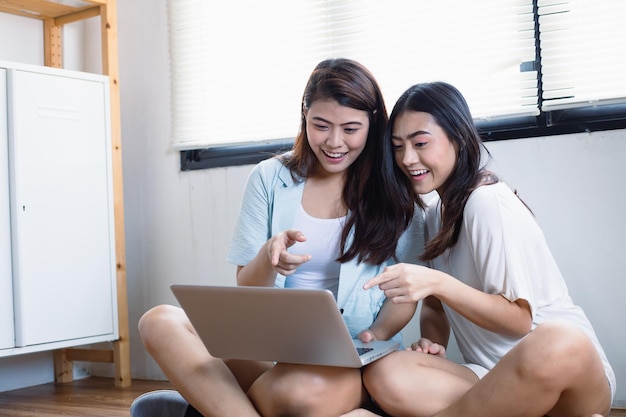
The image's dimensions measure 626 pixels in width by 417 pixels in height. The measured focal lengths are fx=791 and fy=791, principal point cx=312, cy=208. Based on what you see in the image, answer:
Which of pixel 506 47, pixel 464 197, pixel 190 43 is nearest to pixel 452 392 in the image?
pixel 464 197

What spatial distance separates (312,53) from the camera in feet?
8.84

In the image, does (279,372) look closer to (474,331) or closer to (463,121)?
(474,331)

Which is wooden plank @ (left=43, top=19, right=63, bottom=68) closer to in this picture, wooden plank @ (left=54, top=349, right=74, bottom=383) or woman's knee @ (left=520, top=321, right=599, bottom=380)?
wooden plank @ (left=54, top=349, right=74, bottom=383)

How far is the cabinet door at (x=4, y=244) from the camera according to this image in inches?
101

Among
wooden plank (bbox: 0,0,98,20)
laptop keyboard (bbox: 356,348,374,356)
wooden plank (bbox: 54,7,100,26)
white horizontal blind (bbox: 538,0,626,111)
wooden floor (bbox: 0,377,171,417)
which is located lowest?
wooden floor (bbox: 0,377,171,417)

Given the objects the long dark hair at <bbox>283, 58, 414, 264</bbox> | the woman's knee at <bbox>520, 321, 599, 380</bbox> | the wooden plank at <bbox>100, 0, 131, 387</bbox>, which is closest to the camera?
the woman's knee at <bbox>520, 321, 599, 380</bbox>

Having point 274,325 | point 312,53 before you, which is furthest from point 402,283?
point 312,53

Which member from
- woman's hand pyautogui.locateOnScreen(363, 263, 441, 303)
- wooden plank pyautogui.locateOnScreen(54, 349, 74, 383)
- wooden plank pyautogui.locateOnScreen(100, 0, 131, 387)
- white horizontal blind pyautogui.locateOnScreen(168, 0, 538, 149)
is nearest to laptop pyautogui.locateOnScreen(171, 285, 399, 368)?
woman's hand pyautogui.locateOnScreen(363, 263, 441, 303)

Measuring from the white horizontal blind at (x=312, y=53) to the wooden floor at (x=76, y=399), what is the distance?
919 millimetres

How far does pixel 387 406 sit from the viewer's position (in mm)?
1526

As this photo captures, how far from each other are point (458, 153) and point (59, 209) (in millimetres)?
1606

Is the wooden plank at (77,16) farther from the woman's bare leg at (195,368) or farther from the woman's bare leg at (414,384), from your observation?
the woman's bare leg at (414,384)

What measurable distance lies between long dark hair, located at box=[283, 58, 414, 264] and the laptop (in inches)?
11.3

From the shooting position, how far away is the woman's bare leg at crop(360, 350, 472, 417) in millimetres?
1487
